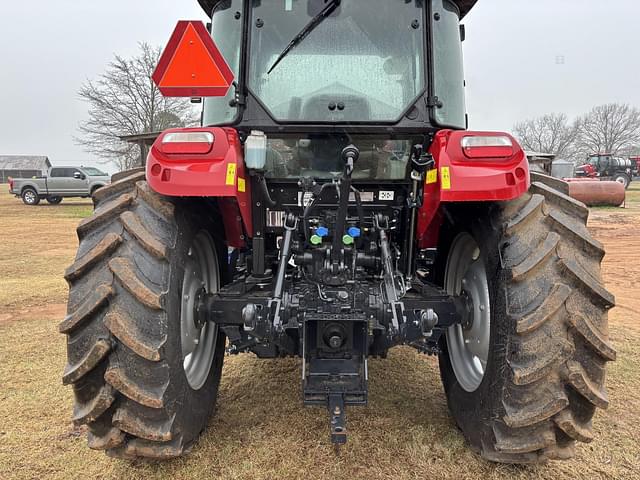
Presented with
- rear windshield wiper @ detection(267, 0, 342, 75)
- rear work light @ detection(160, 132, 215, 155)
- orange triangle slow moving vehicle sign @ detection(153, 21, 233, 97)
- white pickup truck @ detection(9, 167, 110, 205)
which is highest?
rear windshield wiper @ detection(267, 0, 342, 75)

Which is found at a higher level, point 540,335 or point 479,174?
point 479,174

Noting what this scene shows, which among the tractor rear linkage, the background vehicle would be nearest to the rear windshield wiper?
the tractor rear linkage

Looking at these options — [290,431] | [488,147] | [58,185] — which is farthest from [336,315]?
[58,185]

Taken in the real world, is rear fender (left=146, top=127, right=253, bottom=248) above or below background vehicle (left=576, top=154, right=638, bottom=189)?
below

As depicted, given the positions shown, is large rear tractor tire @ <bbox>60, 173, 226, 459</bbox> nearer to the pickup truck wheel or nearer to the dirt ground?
Answer: the dirt ground

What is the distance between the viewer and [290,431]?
2836 millimetres

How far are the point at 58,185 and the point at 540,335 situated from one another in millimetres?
25598

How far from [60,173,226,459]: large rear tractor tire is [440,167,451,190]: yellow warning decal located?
1301mm

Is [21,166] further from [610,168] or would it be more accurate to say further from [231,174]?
[231,174]

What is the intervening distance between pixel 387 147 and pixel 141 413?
187 centimetres

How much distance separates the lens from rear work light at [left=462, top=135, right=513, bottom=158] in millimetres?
2270

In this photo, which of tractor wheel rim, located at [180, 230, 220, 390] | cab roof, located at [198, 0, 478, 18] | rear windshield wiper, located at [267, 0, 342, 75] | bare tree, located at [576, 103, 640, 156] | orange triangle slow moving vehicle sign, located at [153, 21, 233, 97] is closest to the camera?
orange triangle slow moving vehicle sign, located at [153, 21, 233, 97]

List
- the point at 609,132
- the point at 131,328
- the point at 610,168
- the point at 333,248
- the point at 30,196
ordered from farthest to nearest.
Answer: the point at 609,132
the point at 610,168
the point at 30,196
the point at 333,248
the point at 131,328

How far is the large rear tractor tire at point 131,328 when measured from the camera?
2082 mm
